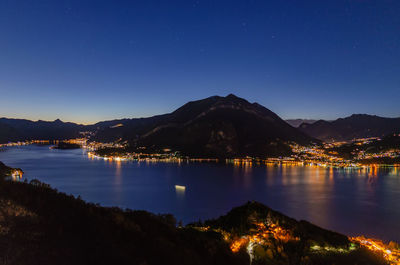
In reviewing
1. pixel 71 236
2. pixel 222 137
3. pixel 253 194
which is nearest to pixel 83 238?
pixel 71 236

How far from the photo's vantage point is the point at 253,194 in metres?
58.0

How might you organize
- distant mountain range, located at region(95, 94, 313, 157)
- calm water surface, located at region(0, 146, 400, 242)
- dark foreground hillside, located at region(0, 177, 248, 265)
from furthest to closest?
distant mountain range, located at region(95, 94, 313, 157) < calm water surface, located at region(0, 146, 400, 242) < dark foreground hillside, located at region(0, 177, 248, 265)

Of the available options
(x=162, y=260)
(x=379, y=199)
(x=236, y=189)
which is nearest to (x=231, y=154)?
(x=236, y=189)

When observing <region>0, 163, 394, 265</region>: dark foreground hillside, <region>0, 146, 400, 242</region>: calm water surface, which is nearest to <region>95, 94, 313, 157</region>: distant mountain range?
<region>0, 146, 400, 242</region>: calm water surface

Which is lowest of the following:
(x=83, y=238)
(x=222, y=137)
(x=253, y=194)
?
(x=253, y=194)

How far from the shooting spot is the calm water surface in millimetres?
41250

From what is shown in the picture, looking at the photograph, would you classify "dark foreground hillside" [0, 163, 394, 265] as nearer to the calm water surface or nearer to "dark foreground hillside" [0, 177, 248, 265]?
"dark foreground hillside" [0, 177, 248, 265]

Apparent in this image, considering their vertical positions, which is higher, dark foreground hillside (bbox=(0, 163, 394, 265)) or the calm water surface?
dark foreground hillside (bbox=(0, 163, 394, 265))

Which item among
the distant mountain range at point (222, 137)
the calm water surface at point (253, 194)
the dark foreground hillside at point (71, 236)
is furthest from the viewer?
the distant mountain range at point (222, 137)

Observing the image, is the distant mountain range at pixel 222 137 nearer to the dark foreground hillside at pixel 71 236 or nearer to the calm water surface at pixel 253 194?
the calm water surface at pixel 253 194

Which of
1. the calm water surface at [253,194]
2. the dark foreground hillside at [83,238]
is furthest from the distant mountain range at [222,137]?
the dark foreground hillside at [83,238]

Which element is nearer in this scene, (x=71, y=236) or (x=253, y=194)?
(x=71, y=236)

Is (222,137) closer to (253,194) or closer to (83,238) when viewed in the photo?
(253,194)

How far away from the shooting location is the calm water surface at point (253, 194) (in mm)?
41250
